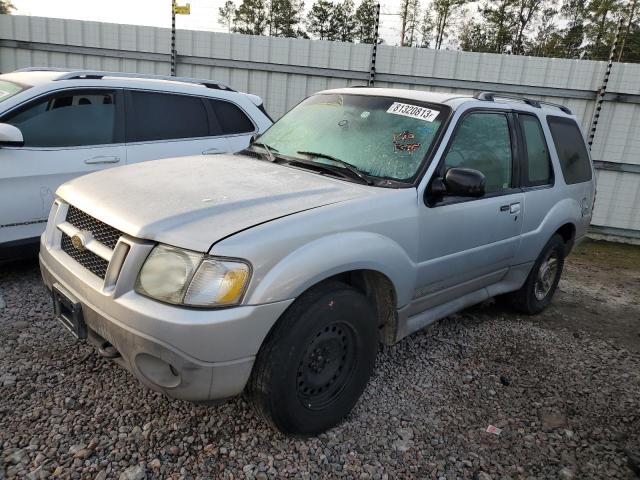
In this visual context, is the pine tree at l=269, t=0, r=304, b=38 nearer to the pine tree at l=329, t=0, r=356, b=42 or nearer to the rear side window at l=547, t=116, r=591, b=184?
the pine tree at l=329, t=0, r=356, b=42

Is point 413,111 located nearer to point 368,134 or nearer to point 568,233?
point 368,134

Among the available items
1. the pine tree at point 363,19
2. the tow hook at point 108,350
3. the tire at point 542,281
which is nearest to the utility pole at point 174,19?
the tire at point 542,281

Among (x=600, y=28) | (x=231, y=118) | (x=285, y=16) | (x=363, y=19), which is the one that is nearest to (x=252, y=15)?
(x=285, y=16)

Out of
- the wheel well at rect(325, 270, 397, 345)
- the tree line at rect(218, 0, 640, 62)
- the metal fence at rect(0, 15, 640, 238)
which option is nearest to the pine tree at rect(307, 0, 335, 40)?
the tree line at rect(218, 0, 640, 62)

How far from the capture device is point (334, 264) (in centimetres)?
242

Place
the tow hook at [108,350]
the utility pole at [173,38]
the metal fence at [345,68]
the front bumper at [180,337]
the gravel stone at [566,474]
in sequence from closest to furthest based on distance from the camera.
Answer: the front bumper at [180,337], the tow hook at [108,350], the gravel stone at [566,474], the metal fence at [345,68], the utility pole at [173,38]

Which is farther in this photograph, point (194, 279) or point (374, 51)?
point (374, 51)

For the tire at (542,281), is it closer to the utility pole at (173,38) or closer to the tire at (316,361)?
the tire at (316,361)

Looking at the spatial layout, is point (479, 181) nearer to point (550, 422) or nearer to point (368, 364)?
point (368, 364)

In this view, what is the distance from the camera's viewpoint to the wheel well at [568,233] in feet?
15.2

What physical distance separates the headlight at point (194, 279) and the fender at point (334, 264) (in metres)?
0.10

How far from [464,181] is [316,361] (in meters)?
1.31

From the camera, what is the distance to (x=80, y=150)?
4.27 meters

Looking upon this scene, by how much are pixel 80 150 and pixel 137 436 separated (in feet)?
8.86
